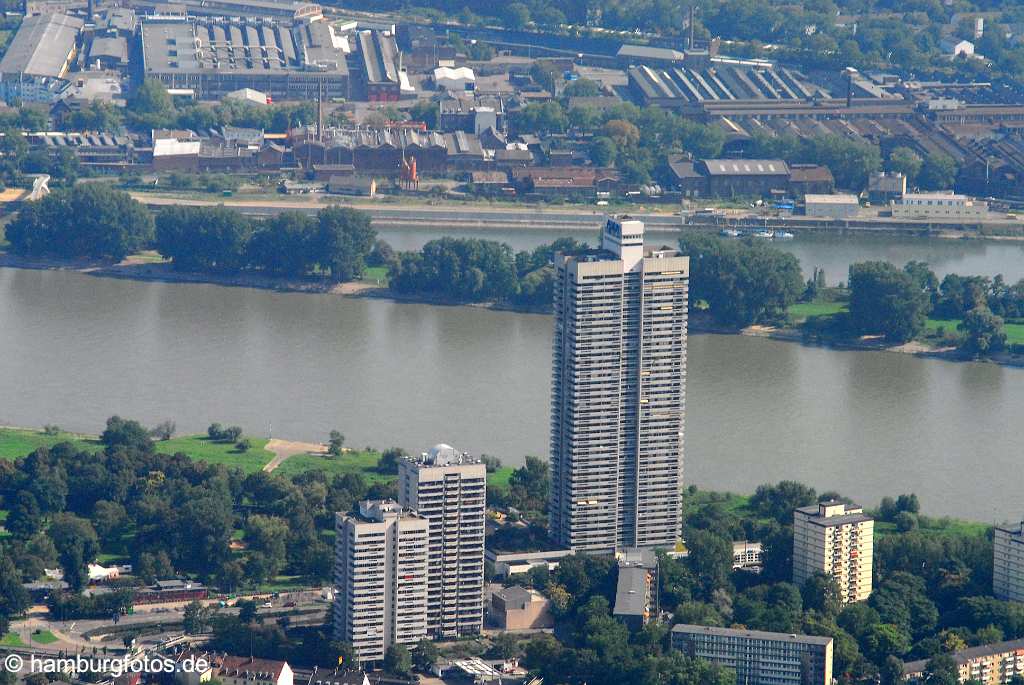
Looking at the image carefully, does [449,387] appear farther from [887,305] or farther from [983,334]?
[983,334]

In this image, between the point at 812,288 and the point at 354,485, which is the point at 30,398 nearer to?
the point at 354,485


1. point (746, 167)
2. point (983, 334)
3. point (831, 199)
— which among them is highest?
point (746, 167)

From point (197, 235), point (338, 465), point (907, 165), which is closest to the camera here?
point (338, 465)

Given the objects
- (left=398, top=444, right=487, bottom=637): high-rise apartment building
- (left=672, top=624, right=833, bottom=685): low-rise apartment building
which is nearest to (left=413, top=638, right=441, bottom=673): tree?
(left=398, top=444, right=487, bottom=637): high-rise apartment building

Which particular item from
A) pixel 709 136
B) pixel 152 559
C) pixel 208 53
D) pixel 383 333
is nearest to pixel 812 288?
pixel 383 333

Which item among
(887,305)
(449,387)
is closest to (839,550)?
(449,387)

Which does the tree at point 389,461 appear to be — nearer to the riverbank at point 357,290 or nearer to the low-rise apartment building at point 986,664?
the low-rise apartment building at point 986,664
